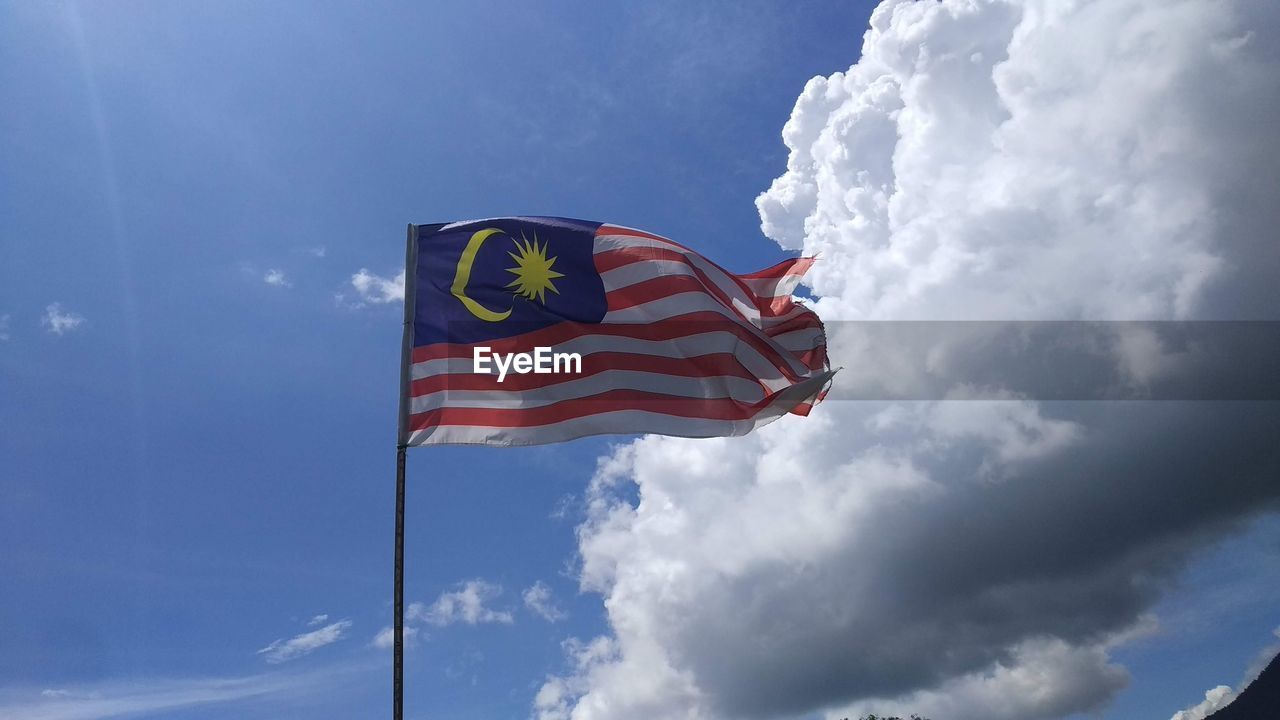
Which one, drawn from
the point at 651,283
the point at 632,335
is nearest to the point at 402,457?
the point at 632,335

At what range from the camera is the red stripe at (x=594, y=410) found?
15852 millimetres

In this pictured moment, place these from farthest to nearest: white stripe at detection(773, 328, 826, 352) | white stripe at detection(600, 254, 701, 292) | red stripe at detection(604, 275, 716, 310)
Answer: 1. white stripe at detection(773, 328, 826, 352)
2. white stripe at detection(600, 254, 701, 292)
3. red stripe at detection(604, 275, 716, 310)

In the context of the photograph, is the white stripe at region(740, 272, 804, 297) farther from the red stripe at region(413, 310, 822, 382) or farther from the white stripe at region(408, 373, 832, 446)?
the white stripe at region(408, 373, 832, 446)

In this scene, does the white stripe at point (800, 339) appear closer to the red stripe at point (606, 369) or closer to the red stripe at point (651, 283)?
the red stripe at point (651, 283)

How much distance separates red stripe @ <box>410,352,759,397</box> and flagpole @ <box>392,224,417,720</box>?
0.50 metres

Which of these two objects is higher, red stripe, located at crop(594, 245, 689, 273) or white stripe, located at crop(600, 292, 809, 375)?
red stripe, located at crop(594, 245, 689, 273)

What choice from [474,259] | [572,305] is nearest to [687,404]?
[572,305]

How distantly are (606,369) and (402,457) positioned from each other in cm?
456

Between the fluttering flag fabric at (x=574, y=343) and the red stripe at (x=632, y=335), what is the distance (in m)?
0.03

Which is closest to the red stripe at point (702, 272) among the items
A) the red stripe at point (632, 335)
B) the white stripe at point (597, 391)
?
the red stripe at point (632, 335)

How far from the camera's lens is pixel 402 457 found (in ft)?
48.2

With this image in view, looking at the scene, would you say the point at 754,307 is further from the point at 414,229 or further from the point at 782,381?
the point at 414,229

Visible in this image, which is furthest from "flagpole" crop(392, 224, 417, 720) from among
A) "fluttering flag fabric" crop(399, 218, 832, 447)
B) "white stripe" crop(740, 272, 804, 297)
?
"white stripe" crop(740, 272, 804, 297)

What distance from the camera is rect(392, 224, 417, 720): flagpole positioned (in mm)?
12805
